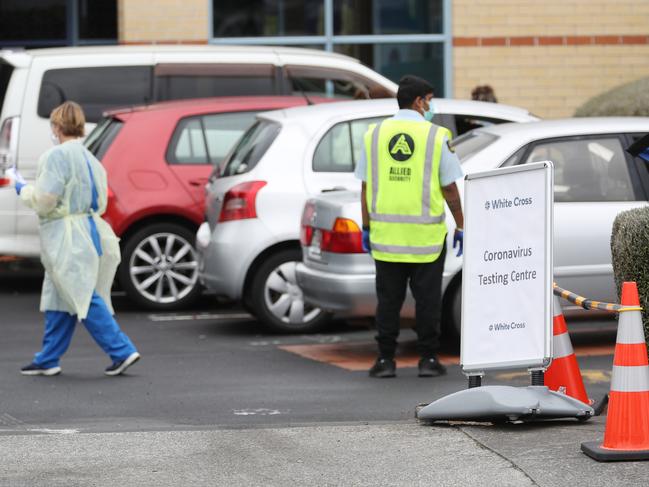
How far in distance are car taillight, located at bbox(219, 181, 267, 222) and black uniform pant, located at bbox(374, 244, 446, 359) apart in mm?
2291

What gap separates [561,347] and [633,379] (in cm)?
130

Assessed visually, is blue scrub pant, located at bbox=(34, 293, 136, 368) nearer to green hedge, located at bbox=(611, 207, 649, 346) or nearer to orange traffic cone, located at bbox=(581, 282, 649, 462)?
green hedge, located at bbox=(611, 207, 649, 346)

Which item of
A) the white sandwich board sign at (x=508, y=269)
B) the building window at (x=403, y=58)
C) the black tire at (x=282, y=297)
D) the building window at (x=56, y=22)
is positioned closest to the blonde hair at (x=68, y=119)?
the black tire at (x=282, y=297)

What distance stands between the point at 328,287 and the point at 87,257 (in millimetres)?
1653

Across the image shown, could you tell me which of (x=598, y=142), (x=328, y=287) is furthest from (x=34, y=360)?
(x=598, y=142)

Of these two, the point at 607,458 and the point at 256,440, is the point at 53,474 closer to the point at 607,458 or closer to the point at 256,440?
the point at 256,440

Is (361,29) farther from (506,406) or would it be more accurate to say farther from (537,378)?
(506,406)

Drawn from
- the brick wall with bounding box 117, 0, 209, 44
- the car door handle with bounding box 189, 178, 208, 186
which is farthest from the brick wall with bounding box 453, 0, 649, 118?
the car door handle with bounding box 189, 178, 208, 186

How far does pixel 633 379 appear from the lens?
635cm

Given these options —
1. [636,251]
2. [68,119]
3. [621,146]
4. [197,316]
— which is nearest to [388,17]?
[197,316]

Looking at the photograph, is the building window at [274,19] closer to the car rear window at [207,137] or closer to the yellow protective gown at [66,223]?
the car rear window at [207,137]

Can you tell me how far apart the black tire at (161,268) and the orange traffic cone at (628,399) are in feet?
22.2

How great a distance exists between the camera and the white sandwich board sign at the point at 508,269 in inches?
281

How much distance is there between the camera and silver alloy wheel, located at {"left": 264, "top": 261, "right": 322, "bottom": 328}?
1127cm
